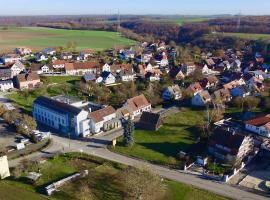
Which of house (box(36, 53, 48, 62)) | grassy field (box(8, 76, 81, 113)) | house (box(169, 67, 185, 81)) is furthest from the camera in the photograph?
house (box(36, 53, 48, 62))

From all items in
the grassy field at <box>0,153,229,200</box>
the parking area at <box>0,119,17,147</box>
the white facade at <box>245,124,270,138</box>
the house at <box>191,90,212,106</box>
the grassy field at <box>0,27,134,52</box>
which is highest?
the grassy field at <box>0,27,134,52</box>

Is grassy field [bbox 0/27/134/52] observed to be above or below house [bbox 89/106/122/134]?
above

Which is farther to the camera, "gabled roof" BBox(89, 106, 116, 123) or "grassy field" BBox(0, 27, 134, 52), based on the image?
"grassy field" BBox(0, 27, 134, 52)

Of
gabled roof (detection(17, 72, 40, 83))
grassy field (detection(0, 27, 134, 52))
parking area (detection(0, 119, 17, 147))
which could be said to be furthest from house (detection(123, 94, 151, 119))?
grassy field (detection(0, 27, 134, 52))

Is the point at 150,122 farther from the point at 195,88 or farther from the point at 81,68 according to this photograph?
the point at 81,68

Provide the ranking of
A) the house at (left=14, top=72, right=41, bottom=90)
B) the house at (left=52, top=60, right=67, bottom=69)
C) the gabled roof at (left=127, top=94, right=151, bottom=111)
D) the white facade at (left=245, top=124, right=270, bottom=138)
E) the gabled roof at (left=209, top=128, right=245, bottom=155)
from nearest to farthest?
the gabled roof at (left=209, top=128, right=245, bottom=155)
the white facade at (left=245, top=124, right=270, bottom=138)
the gabled roof at (left=127, top=94, right=151, bottom=111)
the house at (left=14, top=72, right=41, bottom=90)
the house at (left=52, top=60, right=67, bottom=69)

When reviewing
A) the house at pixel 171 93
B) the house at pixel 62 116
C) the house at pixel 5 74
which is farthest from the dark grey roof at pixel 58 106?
the house at pixel 5 74

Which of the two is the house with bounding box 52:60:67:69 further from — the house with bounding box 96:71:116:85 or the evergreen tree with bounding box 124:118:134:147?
the evergreen tree with bounding box 124:118:134:147
